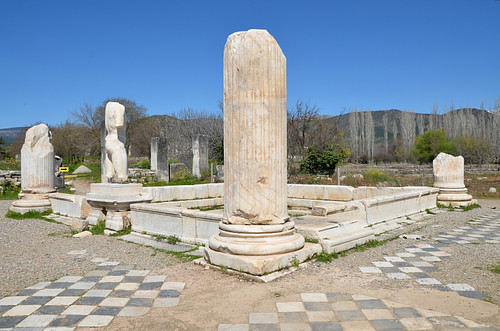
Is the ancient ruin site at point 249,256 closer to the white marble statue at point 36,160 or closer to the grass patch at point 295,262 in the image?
the grass patch at point 295,262

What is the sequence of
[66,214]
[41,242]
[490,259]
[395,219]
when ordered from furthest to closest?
1. [66,214]
2. [395,219]
3. [41,242]
4. [490,259]

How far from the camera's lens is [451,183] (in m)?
11.7

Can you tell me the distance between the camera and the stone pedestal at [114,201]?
7852mm

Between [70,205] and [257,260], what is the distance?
278 inches

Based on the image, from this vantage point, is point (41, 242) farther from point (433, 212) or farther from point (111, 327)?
point (433, 212)

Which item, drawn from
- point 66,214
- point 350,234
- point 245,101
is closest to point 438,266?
point 350,234

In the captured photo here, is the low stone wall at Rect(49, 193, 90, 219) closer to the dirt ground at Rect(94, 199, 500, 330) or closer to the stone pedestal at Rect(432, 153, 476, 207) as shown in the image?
the dirt ground at Rect(94, 199, 500, 330)

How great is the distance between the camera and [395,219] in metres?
8.77

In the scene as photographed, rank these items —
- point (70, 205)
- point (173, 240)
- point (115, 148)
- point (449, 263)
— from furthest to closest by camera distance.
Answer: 1. point (70, 205)
2. point (115, 148)
3. point (173, 240)
4. point (449, 263)

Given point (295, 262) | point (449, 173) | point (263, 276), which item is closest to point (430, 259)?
point (295, 262)

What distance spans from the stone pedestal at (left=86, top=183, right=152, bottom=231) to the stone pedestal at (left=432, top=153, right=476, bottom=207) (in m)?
8.63

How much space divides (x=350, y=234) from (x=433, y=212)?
5.43 metres

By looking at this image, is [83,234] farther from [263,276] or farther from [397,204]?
[397,204]

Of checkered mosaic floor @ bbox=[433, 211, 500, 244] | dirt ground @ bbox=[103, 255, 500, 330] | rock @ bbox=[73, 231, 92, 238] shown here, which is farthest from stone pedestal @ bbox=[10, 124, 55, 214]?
checkered mosaic floor @ bbox=[433, 211, 500, 244]
